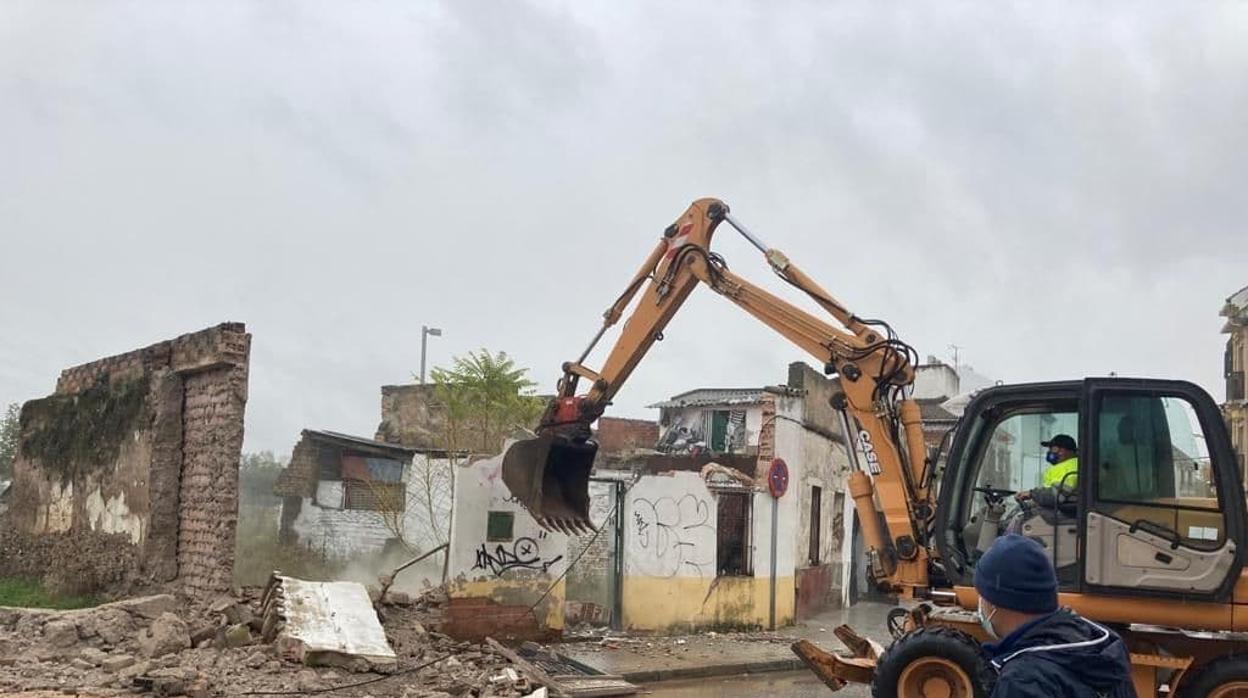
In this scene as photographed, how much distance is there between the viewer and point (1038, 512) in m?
7.43

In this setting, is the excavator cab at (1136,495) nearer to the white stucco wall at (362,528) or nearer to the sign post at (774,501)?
the sign post at (774,501)

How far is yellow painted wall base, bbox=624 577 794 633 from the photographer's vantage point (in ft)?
49.1

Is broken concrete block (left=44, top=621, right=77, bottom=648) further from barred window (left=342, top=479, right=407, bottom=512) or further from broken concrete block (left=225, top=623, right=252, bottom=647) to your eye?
barred window (left=342, top=479, right=407, bottom=512)

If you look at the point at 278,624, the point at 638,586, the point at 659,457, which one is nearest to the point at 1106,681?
the point at 278,624

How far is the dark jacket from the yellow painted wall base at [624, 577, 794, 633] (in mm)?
12528

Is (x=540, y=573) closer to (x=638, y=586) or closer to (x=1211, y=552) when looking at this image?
(x=638, y=586)

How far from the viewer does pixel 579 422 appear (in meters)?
10.3

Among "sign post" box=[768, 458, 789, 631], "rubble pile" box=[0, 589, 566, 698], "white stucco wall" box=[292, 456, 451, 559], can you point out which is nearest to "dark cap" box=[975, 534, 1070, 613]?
"rubble pile" box=[0, 589, 566, 698]

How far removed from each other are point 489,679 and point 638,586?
230 inches

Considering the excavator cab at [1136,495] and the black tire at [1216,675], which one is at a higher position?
the excavator cab at [1136,495]

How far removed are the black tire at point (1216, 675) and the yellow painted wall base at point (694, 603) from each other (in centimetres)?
891

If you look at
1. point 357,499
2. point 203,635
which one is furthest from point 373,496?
point 203,635

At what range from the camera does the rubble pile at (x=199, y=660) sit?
8.20 meters

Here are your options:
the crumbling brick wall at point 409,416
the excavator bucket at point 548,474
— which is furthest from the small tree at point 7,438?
the excavator bucket at point 548,474
